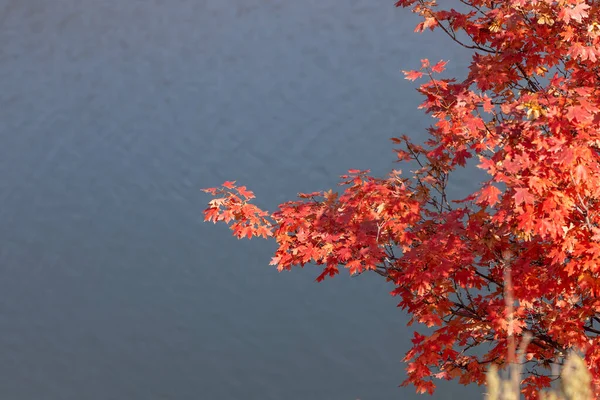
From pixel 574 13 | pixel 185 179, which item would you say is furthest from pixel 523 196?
pixel 185 179

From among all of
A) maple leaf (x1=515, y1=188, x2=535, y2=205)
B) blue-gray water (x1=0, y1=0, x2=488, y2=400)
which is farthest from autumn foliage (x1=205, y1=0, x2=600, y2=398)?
blue-gray water (x1=0, y1=0, x2=488, y2=400)

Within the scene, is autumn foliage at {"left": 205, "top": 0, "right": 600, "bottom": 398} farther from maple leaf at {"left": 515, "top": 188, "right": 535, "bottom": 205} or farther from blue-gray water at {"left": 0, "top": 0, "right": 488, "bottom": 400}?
blue-gray water at {"left": 0, "top": 0, "right": 488, "bottom": 400}

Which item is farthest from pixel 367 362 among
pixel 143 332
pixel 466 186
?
pixel 143 332

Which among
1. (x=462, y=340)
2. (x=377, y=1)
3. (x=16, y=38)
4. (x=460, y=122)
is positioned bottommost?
(x=462, y=340)

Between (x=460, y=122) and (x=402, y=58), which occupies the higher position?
(x=402, y=58)

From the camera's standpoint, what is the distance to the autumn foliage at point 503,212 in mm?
2938

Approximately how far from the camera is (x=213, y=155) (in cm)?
679

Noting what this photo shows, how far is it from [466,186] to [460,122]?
8.86 ft

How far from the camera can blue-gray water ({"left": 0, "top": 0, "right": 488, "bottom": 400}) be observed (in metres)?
6.23

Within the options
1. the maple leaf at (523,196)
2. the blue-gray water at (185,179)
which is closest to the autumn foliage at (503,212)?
the maple leaf at (523,196)

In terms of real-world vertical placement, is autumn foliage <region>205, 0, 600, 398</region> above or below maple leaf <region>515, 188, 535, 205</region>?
above

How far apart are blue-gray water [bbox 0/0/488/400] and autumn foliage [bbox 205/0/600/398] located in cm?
226

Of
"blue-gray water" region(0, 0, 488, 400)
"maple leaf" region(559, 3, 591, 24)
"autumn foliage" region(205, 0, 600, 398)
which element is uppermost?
"blue-gray water" region(0, 0, 488, 400)

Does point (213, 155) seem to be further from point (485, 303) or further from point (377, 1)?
point (485, 303)
